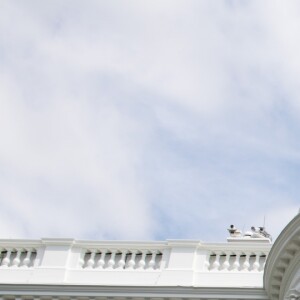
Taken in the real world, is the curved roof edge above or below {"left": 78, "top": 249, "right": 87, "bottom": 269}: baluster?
below

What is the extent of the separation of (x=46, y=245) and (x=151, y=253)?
2.96m

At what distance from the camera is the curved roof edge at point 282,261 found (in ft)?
83.0

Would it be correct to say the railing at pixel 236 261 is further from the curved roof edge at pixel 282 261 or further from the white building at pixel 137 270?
the curved roof edge at pixel 282 261

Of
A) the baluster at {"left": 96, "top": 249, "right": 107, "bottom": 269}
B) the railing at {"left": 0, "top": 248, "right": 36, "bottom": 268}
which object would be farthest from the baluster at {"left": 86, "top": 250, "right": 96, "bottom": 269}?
the railing at {"left": 0, "top": 248, "right": 36, "bottom": 268}

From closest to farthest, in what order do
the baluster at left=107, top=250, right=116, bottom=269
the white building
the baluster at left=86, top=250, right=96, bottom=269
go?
1. the white building
2. the baluster at left=107, top=250, right=116, bottom=269
3. the baluster at left=86, top=250, right=96, bottom=269

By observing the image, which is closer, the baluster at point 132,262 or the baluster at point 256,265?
the baluster at point 256,265

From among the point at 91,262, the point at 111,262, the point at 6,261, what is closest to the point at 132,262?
the point at 111,262

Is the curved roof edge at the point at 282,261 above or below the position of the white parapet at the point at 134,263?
below

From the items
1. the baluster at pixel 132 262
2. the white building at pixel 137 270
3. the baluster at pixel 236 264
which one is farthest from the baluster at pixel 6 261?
the baluster at pixel 236 264

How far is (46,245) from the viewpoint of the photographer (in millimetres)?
30312

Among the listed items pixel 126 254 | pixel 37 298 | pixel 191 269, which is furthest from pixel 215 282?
pixel 37 298

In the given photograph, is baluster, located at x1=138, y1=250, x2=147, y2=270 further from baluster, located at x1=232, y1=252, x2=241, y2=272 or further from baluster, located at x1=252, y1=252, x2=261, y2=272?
baluster, located at x1=252, y1=252, x2=261, y2=272

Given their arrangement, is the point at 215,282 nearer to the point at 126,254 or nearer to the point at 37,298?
the point at 126,254

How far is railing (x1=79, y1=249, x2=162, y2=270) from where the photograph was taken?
2958 cm
